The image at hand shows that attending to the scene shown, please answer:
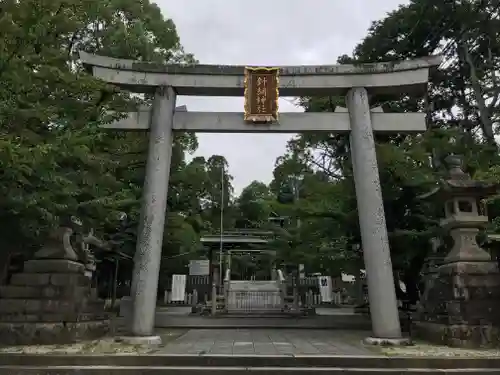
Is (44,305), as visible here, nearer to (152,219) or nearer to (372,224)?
(152,219)

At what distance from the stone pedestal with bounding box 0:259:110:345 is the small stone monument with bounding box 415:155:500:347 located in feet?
23.3

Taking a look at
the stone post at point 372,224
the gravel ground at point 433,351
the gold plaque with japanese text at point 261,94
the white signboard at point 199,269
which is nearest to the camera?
the gravel ground at point 433,351

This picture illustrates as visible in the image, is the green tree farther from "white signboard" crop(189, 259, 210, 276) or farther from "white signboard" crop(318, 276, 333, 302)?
"white signboard" crop(318, 276, 333, 302)

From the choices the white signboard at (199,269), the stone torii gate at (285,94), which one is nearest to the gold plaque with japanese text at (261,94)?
the stone torii gate at (285,94)

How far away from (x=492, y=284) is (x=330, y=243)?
17.9 ft

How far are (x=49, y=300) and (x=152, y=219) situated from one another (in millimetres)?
2407

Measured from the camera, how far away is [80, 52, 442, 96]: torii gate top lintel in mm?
9359

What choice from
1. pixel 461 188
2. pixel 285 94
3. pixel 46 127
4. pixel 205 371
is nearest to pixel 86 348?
pixel 205 371

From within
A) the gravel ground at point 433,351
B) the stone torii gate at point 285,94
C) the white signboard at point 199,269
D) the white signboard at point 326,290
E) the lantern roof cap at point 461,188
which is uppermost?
the stone torii gate at point 285,94

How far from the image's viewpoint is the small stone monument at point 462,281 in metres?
7.75

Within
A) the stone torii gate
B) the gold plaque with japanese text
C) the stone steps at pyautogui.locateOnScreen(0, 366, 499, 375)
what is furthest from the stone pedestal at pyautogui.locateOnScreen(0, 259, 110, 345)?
the gold plaque with japanese text

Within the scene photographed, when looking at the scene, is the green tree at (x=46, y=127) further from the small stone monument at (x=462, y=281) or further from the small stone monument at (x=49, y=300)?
the small stone monument at (x=462, y=281)

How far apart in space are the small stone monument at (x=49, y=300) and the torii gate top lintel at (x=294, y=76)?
3737 millimetres

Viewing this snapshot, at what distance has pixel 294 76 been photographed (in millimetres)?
9570
